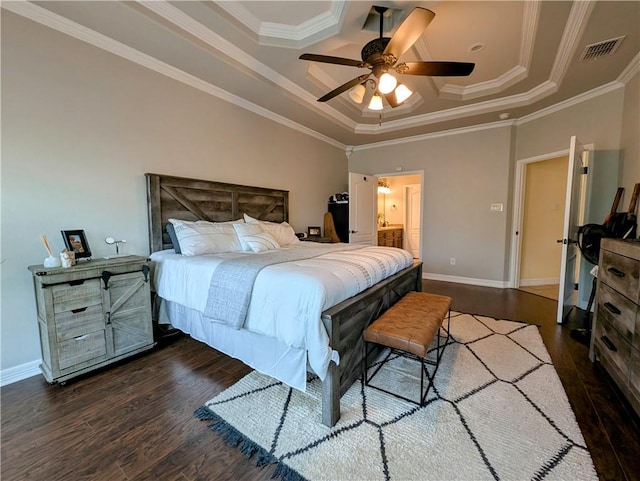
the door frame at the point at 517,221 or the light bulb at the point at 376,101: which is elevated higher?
the light bulb at the point at 376,101

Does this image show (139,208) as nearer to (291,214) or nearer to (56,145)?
(56,145)

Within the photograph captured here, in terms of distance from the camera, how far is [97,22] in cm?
218

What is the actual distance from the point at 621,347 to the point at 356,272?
177cm

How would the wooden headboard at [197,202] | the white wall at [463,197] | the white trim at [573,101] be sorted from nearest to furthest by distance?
1. the wooden headboard at [197,202]
2. the white trim at [573,101]
3. the white wall at [463,197]

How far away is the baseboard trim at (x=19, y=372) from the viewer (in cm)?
196

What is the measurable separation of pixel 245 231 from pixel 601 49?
3.89m

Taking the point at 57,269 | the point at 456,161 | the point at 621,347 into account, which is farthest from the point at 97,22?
the point at 456,161

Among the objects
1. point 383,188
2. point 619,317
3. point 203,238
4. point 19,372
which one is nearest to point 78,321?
point 19,372

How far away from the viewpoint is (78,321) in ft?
6.50

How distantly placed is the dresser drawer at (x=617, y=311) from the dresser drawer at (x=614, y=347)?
0.04 metres

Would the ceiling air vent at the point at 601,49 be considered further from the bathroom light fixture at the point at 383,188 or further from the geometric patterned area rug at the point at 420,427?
the bathroom light fixture at the point at 383,188

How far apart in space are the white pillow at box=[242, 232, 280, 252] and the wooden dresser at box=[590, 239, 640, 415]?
2.78m

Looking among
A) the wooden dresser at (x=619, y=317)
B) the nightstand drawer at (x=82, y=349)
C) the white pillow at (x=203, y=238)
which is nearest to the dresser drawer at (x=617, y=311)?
the wooden dresser at (x=619, y=317)

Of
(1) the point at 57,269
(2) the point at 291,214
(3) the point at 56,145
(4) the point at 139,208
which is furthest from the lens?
(2) the point at 291,214
